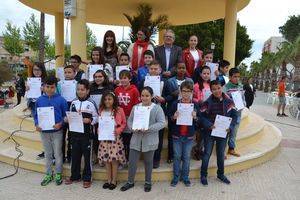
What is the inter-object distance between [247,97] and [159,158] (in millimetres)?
3416

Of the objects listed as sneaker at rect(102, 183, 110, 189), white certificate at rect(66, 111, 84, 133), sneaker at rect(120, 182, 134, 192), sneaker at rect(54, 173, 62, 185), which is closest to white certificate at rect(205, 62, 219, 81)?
sneaker at rect(120, 182, 134, 192)

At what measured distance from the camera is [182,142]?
17.0 ft

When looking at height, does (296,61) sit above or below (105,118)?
above

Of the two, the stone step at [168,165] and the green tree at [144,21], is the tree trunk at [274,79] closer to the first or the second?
the green tree at [144,21]

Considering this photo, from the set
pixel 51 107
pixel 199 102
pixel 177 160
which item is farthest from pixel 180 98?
pixel 51 107

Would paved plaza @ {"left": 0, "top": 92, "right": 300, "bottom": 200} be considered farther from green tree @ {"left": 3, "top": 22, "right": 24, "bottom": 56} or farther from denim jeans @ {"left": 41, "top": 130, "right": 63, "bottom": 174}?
green tree @ {"left": 3, "top": 22, "right": 24, "bottom": 56}

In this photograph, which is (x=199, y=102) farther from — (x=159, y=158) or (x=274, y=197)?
(x=274, y=197)

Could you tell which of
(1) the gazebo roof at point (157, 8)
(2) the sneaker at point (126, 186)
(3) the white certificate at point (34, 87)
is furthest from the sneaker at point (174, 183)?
(1) the gazebo roof at point (157, 8)

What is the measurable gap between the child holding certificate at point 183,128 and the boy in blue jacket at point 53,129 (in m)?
1.74

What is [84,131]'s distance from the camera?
5004 millimetres

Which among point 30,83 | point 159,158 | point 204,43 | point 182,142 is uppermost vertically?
point 204,43

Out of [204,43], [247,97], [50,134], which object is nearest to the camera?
[50,134]

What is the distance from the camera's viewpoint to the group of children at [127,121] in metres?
4.94

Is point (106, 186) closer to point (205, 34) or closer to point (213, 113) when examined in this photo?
point (213, 113)
